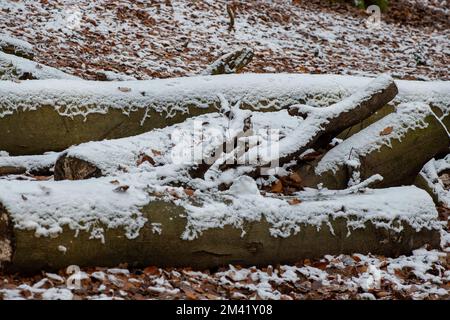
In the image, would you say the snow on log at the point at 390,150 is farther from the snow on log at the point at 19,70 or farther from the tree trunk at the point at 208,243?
the snow on log at the point at 19,70

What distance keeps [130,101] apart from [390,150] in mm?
2656

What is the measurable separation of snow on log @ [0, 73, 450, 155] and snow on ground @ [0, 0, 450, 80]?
114 inches

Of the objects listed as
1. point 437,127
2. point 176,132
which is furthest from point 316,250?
point 437,127

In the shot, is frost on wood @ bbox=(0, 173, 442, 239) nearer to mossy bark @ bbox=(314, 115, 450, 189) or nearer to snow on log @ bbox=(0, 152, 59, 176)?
mossy bark @ bbox=(314, 115, 450, 189)

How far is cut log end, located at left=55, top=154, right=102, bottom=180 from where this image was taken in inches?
187

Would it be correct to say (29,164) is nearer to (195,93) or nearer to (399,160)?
(195,93)

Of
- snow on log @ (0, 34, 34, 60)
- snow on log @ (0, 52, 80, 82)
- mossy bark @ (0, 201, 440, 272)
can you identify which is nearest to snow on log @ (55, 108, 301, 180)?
mossy bark @ (0, 201, 440, 272)

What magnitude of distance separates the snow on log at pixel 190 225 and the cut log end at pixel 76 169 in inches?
24.9

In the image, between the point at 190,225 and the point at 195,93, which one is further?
the point at 195,93

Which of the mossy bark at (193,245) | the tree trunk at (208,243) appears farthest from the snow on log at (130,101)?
the mossy bark at (193,245)

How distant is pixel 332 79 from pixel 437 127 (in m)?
1.25

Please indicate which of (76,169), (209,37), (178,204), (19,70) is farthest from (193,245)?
(209,37)

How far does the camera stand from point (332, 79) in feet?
20.4

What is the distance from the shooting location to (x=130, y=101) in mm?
5625
